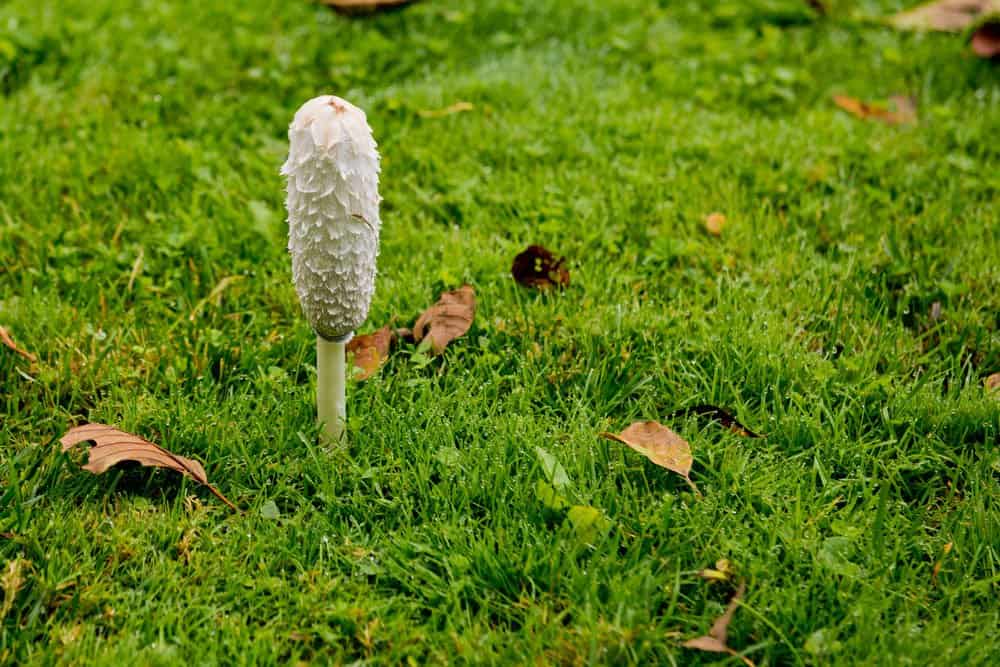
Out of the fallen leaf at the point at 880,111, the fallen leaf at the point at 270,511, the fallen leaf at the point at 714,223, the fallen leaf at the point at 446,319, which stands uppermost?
the fallen leaf at the point at 880,111

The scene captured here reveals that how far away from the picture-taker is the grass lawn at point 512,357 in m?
2.05

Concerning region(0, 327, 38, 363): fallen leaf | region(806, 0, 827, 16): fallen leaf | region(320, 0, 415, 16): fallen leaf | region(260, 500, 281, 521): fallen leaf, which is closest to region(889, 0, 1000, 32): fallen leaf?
region(806, 0, 827, 16): fallen leaf

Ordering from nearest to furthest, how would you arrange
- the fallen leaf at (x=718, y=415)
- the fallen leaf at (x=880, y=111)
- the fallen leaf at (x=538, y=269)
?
the fallen leaf at (x=718, y=415) → the fallen leaf at (x=538, y=269) → the fallen leaf at (x=880, y=111)

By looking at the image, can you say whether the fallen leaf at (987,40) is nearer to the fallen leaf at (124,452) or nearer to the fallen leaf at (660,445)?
the fallen leaf at (660,445)

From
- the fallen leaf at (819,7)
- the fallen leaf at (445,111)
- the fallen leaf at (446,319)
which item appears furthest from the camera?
the fallen leaf at (819,7)

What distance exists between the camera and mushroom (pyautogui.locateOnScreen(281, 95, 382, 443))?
6.41 feet

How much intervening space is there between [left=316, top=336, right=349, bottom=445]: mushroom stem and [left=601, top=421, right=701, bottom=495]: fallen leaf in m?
0.70

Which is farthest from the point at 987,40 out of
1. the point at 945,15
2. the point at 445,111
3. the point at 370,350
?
the point at 370,350

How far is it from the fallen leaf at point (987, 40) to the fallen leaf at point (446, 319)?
3.30m

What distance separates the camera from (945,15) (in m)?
5.05

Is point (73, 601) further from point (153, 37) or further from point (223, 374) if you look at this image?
point (153, 37)

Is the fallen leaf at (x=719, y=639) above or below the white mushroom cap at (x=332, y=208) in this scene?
below

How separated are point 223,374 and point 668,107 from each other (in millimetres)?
2466

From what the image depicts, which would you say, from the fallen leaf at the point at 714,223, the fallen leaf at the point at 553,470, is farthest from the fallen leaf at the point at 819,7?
the fallen leaf at the point at 553,470
